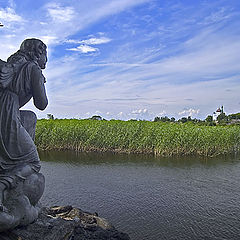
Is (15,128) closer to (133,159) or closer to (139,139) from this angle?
(133,159)

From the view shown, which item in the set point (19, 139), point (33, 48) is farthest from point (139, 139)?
point (19, 139)

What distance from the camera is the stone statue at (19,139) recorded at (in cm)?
265

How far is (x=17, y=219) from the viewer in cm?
260

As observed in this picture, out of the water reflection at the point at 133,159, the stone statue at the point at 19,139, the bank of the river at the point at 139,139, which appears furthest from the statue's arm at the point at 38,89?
the bank of the river at the point at 139,139

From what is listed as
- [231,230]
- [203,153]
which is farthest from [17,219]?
[203,153]

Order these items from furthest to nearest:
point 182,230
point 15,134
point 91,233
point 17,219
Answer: point 182,230
point 91,233
point 15,134
point 17,219

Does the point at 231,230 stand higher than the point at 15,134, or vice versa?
the point at 15,134

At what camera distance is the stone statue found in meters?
2.65

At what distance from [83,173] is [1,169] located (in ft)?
18.7

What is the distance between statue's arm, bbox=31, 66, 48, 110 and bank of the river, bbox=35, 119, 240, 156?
870cm

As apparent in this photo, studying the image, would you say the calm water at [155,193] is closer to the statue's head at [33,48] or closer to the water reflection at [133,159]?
the water reflection at [133,159]

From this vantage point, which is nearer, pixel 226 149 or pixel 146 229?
pixel 146 229

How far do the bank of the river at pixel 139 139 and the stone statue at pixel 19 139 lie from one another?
8.79 metres

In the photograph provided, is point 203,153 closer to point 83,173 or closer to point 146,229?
point 83,173
